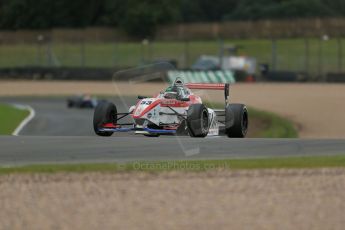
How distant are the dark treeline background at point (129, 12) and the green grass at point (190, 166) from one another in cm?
6798

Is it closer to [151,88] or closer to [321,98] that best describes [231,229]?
[321,98]

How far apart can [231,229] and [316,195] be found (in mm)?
2061

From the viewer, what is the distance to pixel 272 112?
31.4m

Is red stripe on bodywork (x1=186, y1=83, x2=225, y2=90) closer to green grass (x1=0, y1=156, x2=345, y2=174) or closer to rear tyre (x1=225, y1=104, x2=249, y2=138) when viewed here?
rear tyre (x1=225, y1=104, x2=249, y2=138)

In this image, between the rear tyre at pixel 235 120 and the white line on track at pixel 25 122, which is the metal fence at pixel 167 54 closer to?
the white line on track at pixel 25 122

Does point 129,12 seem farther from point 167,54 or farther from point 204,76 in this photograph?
point 204,76

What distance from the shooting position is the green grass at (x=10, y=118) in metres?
25.5

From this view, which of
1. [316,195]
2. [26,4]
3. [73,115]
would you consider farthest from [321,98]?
[26,4]

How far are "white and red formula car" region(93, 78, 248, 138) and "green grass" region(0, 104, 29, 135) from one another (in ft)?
27.9

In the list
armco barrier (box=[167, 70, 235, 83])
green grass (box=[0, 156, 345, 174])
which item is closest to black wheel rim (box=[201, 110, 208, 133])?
green grass (box=[0, 156, 345, 174])

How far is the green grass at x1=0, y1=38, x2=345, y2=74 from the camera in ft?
190

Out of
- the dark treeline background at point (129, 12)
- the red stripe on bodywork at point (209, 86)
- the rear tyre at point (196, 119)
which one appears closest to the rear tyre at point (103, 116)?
the rear tyre at point (196, 119)

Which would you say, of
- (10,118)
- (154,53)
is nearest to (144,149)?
(10,118)

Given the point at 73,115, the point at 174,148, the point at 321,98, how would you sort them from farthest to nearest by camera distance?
the point at 321,98 < the point at 73,115 < the point at 174,148
